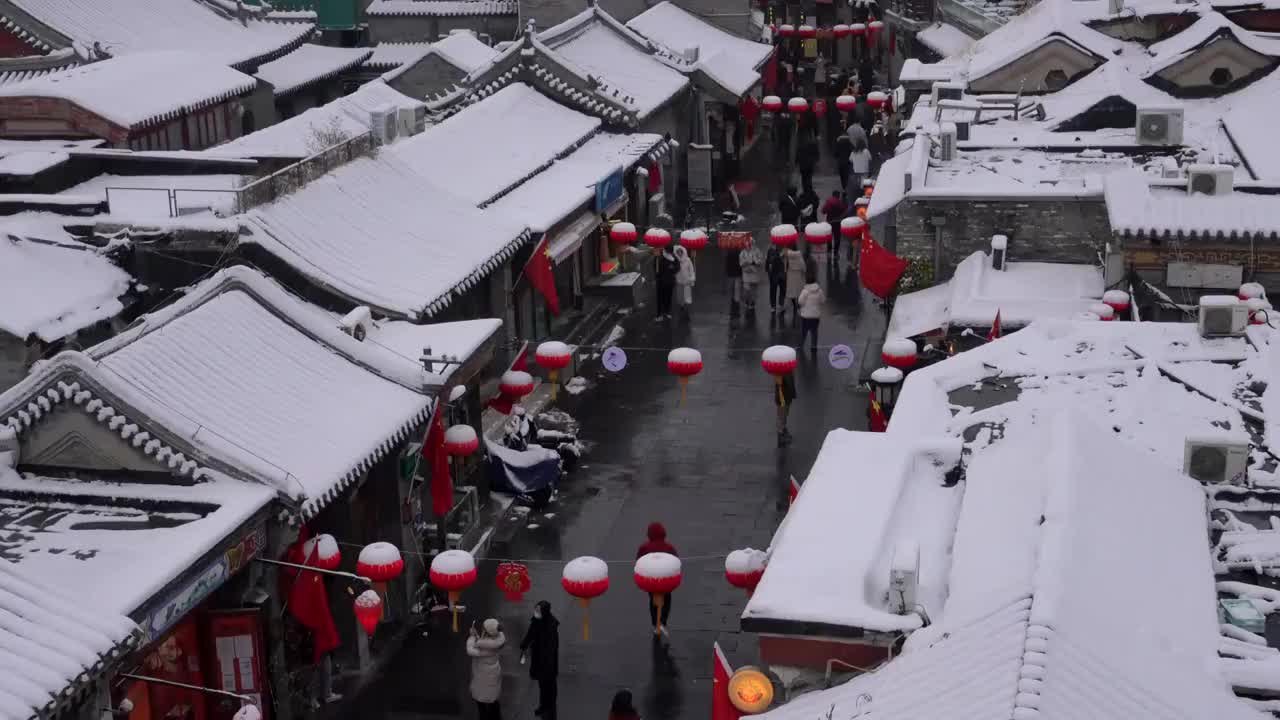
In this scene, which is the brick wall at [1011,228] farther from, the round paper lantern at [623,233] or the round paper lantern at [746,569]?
the round paper lantern at [746,569]

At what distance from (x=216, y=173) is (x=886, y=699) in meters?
21.7

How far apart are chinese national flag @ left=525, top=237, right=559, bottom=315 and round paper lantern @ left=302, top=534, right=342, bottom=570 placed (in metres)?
13.0

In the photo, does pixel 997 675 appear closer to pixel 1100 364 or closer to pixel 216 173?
pixel 1100 364

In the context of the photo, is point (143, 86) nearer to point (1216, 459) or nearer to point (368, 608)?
point (368, 608)

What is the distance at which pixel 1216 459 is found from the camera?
19.5 metres

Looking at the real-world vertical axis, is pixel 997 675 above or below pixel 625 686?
above

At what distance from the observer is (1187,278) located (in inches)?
1167

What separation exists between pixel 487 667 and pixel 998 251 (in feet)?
48.3

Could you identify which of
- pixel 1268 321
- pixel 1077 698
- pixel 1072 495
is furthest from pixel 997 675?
pixel 1268 321

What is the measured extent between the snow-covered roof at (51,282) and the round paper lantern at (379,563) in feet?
23.1

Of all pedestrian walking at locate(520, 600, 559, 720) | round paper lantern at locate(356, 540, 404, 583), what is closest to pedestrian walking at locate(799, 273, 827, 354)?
pedestrian walking at locate(520, 600, 559, 720)

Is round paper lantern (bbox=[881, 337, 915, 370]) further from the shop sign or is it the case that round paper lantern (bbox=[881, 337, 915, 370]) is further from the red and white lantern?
the shop sign

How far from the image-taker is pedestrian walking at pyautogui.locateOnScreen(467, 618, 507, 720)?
21.7 meters

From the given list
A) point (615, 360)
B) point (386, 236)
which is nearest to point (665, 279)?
point (615, 360)
